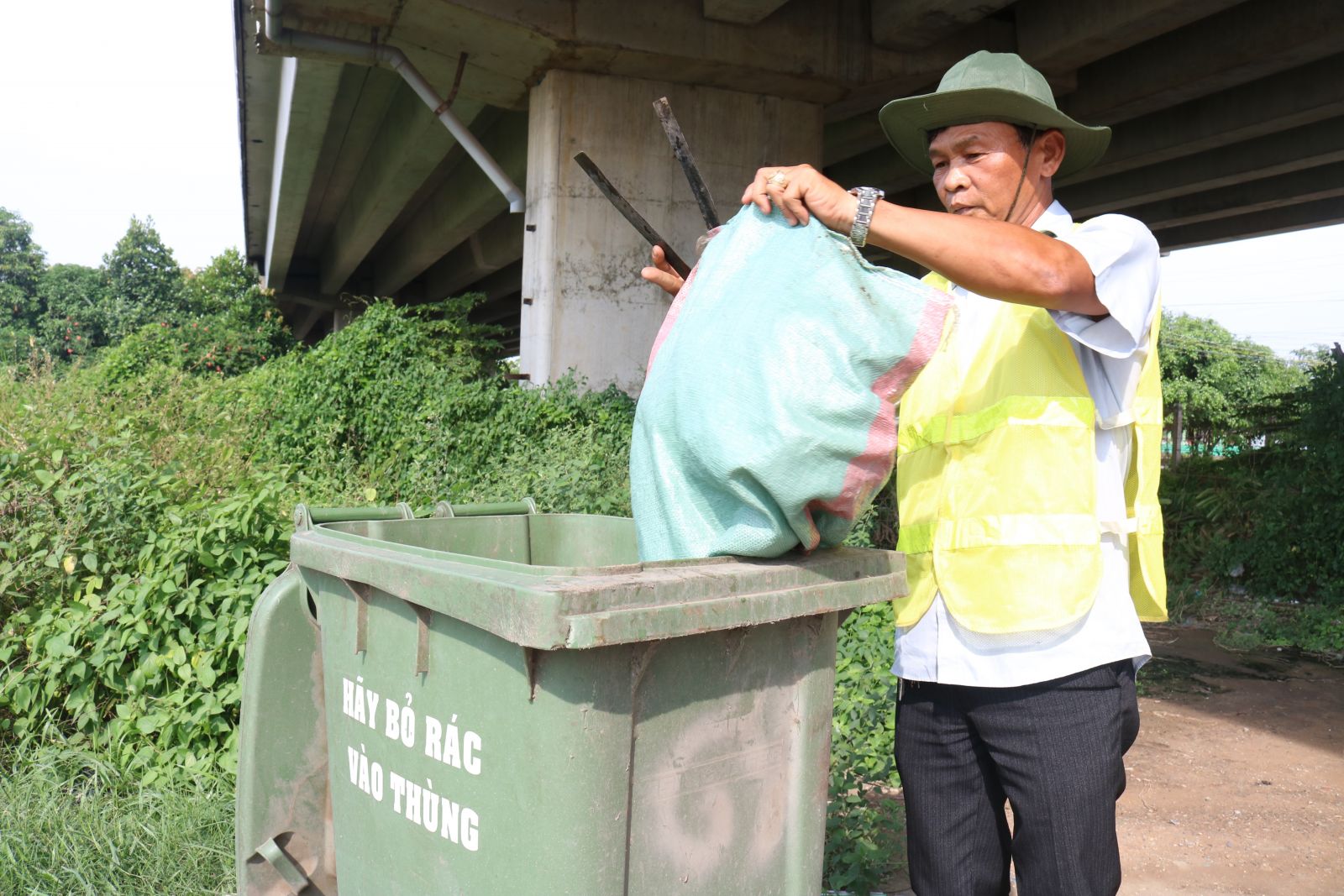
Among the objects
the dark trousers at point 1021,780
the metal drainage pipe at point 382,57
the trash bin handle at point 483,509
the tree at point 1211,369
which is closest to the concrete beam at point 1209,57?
the metal drainage pipe at point 382,57

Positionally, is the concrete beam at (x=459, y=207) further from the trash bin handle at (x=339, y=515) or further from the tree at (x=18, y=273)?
the tree at (x=18, y=273)

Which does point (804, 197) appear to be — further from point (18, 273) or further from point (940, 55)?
point (18, 273)

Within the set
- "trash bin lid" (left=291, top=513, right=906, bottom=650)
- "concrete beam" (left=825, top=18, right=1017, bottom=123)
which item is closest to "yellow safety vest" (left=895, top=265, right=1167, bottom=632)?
"trash bin lid" (left=291, top=513, right=906, bottom=650)

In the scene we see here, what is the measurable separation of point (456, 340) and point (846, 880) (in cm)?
574

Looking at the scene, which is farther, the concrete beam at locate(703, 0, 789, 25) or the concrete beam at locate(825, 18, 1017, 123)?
the concrete beam at locate(825, 18, 1017, 123)

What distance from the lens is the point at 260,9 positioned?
7.46 meters

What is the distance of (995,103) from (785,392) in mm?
796

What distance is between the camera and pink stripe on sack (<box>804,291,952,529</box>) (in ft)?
5.42

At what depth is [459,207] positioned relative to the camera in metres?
14.3

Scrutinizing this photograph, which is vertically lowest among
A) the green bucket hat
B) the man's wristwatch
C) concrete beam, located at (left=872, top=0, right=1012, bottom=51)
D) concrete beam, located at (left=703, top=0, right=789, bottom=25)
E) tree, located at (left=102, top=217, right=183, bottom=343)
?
the man's wristwatch

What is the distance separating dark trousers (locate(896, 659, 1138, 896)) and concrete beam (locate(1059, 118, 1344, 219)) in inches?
400

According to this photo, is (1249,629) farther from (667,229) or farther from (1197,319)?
(1197,319)

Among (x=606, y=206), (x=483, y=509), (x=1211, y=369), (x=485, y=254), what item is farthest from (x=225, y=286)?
(x=1211, y=369)

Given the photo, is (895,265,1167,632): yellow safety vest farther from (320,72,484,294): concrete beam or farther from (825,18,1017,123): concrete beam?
(320,72,484,294): concrete beam
